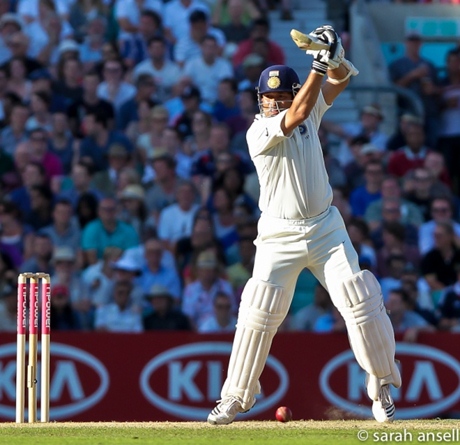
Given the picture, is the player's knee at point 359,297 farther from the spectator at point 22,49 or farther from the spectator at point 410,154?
the spectator at point 22,49

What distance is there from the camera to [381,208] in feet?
39.7

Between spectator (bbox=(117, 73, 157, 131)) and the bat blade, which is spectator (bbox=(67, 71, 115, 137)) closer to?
spectator (bbox=(117, 73, 157, 131))

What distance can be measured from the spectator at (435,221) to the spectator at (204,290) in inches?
79.1

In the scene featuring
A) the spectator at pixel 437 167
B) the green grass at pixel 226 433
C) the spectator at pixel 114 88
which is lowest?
the green grass at pixel 226 433

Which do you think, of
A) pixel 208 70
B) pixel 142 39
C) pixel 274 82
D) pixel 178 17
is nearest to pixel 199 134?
pixel 208 70

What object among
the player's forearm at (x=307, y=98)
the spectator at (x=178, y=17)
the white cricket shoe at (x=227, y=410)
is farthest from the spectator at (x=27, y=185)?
the player's forearm at (x=307, y=98)

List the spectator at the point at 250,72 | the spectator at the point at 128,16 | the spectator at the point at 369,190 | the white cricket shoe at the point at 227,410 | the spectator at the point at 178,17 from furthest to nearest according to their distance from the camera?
the spectator at the point at 178,17 < the spectator at the point at 128,16 < the spectator at the point at 250,72 < the spectator at the point at 369,190 < the white cricket shoe at the point at 227,410

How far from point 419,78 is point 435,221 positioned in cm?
266

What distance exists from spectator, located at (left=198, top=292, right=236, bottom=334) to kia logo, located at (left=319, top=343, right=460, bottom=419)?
108 cm

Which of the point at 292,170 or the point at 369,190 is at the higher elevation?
the point at 292,170

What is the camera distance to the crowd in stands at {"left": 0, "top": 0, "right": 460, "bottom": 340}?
36.2 feet

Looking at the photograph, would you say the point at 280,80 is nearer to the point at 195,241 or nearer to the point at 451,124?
the point at 195,241

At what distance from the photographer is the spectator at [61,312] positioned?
10641mm

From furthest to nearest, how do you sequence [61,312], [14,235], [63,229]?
1. [63,229]
2. [14,235]
3. [61,312]
